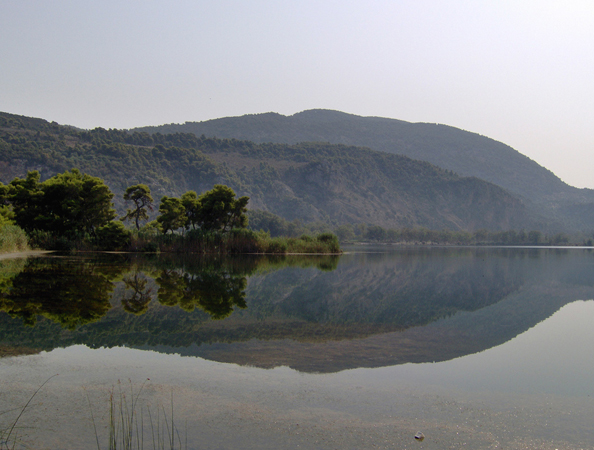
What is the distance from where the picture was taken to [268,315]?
1048cm

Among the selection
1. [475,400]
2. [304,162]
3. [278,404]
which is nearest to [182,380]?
[278,404]

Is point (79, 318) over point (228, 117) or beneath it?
beneath

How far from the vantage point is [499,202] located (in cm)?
12350

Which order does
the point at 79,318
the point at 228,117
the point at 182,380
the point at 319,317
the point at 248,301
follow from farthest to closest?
the point at 228,117 < the point at 248,301 < the point at 319,317 < the point at 79,318 < the point at 182,380

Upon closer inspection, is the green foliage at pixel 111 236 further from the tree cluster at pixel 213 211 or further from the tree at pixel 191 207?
the tree at pixel 191 207

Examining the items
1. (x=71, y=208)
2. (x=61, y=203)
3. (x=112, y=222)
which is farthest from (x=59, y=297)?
(x=61, y=203)

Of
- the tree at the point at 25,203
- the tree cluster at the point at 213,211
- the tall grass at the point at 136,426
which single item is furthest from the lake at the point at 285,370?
the tree cluster at the point at 213,211

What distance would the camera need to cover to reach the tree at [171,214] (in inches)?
1320

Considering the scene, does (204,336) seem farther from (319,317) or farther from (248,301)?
(248,301)

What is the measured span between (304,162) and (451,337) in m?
113

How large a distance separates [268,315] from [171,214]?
2456 cm

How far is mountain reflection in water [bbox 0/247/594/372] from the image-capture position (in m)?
7.38

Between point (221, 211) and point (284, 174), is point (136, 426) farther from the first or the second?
point (284, 174)

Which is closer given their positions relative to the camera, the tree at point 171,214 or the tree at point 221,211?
the tree at point 171,214
